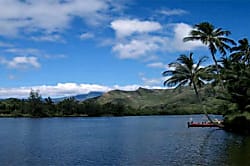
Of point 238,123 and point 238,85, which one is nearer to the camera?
point 238,85

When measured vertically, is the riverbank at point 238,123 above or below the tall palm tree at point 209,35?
below

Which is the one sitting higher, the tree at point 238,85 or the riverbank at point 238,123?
the tree at point 238,85

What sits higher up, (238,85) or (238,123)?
(238,85)

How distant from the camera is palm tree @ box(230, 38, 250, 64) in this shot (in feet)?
246

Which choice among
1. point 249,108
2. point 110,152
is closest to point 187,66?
point 249,108

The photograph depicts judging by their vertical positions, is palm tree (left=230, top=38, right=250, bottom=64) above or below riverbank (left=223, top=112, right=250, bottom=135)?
above

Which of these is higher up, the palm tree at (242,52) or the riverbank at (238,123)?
the palm tree at (242,52)

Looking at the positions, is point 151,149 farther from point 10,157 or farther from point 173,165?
point 10,157

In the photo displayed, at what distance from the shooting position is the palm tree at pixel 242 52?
75.1 metres

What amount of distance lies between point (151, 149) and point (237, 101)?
89.8 feet

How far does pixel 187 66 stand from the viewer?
222 ft

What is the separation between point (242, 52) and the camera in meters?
76.1

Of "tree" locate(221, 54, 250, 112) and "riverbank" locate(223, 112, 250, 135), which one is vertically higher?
"tree" locate(221, 54, 250, 112)

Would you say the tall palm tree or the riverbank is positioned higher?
the tall palm tree
